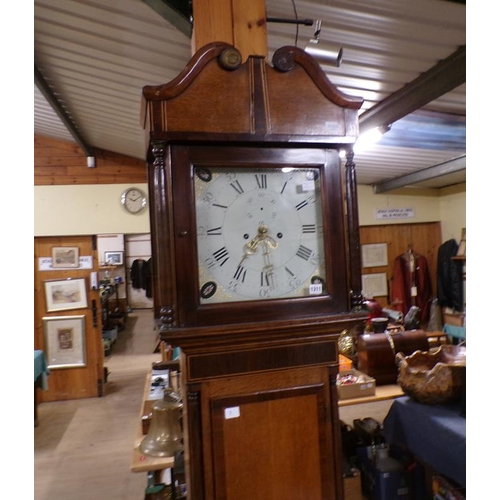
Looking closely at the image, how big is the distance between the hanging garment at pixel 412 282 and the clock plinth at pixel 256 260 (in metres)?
5.25

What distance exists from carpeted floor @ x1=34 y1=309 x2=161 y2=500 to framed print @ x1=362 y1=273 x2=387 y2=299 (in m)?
3.23

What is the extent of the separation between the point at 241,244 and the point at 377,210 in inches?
209

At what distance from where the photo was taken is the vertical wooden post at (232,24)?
3.01 feet

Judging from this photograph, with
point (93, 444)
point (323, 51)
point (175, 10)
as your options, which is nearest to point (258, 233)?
point (323, 51)

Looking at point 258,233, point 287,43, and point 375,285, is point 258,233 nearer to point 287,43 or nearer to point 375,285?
point 287,43

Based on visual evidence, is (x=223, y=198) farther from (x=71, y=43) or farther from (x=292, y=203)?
(x=71, y=43)

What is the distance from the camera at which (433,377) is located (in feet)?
6.13

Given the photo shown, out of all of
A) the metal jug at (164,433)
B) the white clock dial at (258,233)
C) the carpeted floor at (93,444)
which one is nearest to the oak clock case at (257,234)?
the white clock dial at (258,233)

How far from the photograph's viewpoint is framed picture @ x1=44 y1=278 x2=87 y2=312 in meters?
4.37

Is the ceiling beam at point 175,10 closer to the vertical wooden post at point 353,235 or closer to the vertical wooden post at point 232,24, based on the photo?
the vertical wooden post at point 232,24

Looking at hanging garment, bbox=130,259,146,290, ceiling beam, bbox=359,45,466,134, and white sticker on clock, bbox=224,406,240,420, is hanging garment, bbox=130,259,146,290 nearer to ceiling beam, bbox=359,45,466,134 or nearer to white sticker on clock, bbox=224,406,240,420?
ceiling beam, bbox=359,45,466,134

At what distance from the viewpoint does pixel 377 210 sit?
19.0 feet

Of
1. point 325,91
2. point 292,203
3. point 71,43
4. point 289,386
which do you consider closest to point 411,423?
point 289,386

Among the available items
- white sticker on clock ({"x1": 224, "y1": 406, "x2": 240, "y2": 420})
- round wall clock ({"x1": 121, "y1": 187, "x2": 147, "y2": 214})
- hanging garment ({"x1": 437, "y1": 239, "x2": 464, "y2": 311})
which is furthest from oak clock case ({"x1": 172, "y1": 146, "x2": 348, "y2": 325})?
hanging garment ({"x1": 437, "y1": 239, "x2": 464, "y2": 311})
